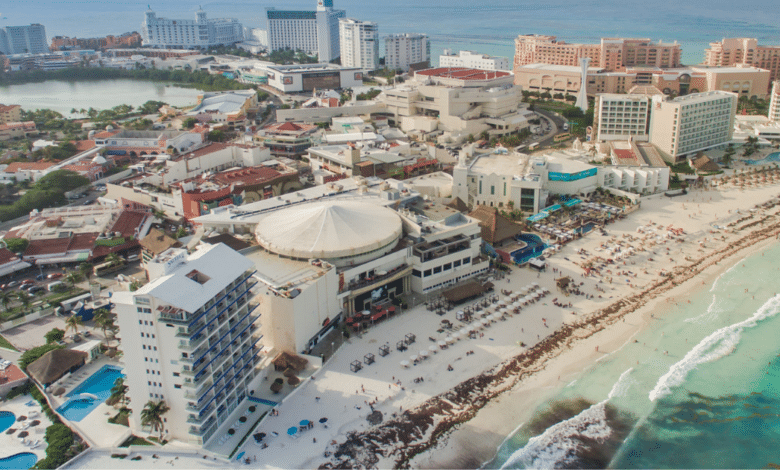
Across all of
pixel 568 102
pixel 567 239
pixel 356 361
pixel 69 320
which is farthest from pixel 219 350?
pixel 568 102

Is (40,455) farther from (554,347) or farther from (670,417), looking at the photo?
(670,417)

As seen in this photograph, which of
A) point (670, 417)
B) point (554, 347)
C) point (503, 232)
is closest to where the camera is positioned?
point (670, 417)

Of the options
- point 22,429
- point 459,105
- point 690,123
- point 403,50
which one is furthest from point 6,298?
point 403,50

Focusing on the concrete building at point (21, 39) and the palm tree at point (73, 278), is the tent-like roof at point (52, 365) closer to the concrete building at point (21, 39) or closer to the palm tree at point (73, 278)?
the palm tree at point (73, 278)

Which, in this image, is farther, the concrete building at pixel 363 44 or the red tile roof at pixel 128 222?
the concrete building at pixel 363 44

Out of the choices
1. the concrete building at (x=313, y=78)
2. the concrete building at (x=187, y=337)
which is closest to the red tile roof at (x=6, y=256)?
the concrete building at (x=187, y=337)

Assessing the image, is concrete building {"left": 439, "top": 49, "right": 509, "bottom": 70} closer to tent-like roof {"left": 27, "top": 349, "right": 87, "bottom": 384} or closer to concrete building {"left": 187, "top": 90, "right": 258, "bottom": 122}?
concrete building {"left": 187, "top": 90, "right": 258, "bottom": 122}
